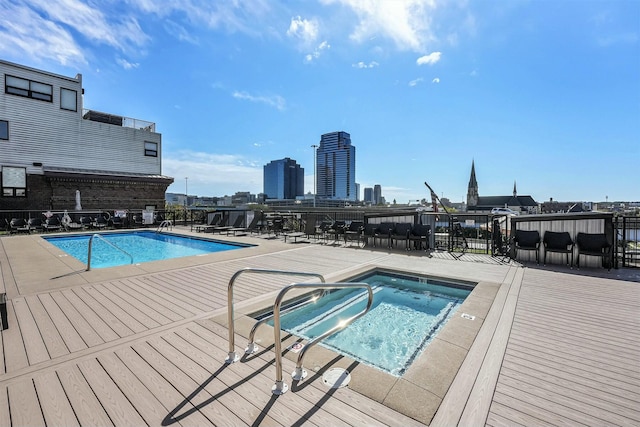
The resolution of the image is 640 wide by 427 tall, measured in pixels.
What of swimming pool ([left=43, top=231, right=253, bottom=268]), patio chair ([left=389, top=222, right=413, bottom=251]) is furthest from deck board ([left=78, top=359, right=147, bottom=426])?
patio chair ([left=389, top=222, right=413, bottom=251])

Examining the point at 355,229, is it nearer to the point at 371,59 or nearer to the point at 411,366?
the point at 371,59

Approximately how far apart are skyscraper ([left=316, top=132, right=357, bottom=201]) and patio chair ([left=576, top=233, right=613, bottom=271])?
157 feet

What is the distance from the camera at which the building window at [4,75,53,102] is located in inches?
565

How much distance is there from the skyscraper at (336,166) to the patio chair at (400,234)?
45.3m

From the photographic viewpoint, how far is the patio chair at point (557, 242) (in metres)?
6.13

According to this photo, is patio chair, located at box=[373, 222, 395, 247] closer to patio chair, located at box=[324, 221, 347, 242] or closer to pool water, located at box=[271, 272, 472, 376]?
patio chair, located at box=[324, 221, 347, 242]

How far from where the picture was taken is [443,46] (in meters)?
8.72

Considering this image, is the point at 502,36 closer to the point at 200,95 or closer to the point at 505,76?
the point at 505,76

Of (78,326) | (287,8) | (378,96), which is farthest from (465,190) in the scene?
(78,326)

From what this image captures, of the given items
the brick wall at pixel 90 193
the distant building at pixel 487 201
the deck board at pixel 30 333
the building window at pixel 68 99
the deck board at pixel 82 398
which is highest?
the building window at pixel 68 99

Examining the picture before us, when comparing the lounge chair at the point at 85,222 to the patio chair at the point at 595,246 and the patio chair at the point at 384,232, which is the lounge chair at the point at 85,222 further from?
the patio chair at the point at 595,246

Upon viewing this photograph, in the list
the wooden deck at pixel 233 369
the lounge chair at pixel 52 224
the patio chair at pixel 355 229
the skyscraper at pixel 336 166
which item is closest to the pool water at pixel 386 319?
the wooden deck at pixel 233 369

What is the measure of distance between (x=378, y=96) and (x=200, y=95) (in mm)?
9034

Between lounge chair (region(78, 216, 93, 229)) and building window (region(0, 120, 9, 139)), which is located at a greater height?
building window (region(0, 120, 9, 139))
